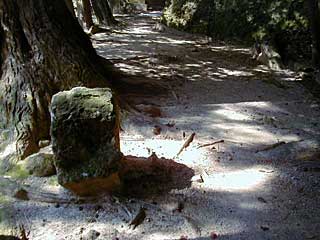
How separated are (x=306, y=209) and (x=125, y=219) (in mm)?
1432

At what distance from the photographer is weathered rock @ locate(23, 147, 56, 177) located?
13.1 feet

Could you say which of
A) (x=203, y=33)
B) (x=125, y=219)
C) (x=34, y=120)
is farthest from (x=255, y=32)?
(x=125, y=219)

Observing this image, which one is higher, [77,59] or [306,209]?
[77,59]

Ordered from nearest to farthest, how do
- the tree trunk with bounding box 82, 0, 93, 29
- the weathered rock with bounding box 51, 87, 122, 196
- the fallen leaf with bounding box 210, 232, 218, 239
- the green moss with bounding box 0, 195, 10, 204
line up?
the fallen leaf with bounding box 210, 232, 218, 239, the weathered rock with bounding box 51, 87, 122, 196, the green moss with bounding box 0, 195, 10, 204, the tree trunk with bounding box 82, 0, 93, 29

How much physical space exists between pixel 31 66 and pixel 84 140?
154cm

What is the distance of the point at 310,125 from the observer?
17.7 feet

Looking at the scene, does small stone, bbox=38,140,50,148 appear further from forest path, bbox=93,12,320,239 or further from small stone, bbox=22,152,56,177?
forest path, bbox=93,12,320,239

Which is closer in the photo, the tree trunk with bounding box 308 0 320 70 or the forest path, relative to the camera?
the forest path

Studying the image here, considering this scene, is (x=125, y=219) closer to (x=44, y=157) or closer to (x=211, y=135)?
(x=44, y=157)

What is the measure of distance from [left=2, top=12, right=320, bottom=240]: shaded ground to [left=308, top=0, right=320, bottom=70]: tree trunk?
1.03m

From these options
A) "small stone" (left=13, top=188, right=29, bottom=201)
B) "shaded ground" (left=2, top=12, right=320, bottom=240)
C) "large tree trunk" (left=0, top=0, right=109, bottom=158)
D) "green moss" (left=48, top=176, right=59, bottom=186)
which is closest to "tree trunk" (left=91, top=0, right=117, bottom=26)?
"shaded ground" (left=2, top=12, right=320, bottom=240)

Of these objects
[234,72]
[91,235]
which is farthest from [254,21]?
[91,235]

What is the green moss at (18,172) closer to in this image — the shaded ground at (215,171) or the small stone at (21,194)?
the shaded ground at (215,171)

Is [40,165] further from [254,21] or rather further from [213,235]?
[254,21]
